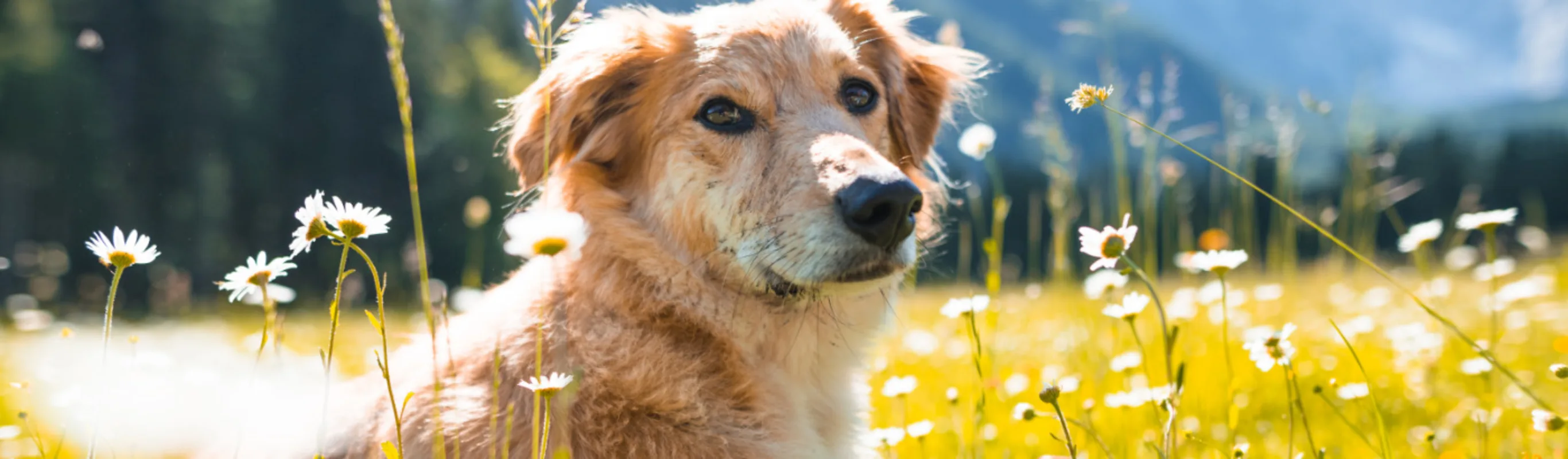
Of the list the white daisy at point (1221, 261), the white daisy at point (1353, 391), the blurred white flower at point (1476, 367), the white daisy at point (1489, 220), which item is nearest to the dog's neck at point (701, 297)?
the white daisy at point (1221, 261)

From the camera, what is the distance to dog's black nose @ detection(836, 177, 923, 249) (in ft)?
8.11

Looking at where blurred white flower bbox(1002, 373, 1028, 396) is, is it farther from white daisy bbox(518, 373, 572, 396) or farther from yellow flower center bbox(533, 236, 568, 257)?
yellow flower center bbox(533, 236, 568, 257)

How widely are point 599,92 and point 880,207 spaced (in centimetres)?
131

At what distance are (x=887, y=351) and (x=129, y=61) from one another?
2514 cm

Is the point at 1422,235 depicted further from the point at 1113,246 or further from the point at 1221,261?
the point at 1113,246

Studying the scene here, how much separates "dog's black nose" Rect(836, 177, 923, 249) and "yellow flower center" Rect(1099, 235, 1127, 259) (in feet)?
2.70

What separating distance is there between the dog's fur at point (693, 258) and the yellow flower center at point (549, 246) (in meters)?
0.29

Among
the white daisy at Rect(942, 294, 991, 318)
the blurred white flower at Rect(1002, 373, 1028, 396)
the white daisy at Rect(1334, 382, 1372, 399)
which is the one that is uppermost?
the white daisy at Rect(942, 294, 991, 318)

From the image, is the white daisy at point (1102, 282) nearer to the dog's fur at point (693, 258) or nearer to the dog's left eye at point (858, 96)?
the dog's fur at point (693, 258)

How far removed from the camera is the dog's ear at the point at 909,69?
3691 millimetres

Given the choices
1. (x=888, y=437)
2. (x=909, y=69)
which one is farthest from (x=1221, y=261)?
(x=909, y=69)

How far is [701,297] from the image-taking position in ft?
9.13

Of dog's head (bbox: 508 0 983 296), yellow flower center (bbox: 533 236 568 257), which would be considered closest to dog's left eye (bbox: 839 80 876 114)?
dog's head (bbox: 508 0 983 296)

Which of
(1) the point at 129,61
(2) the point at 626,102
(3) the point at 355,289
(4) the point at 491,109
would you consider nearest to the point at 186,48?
(1) the point at 129,61
